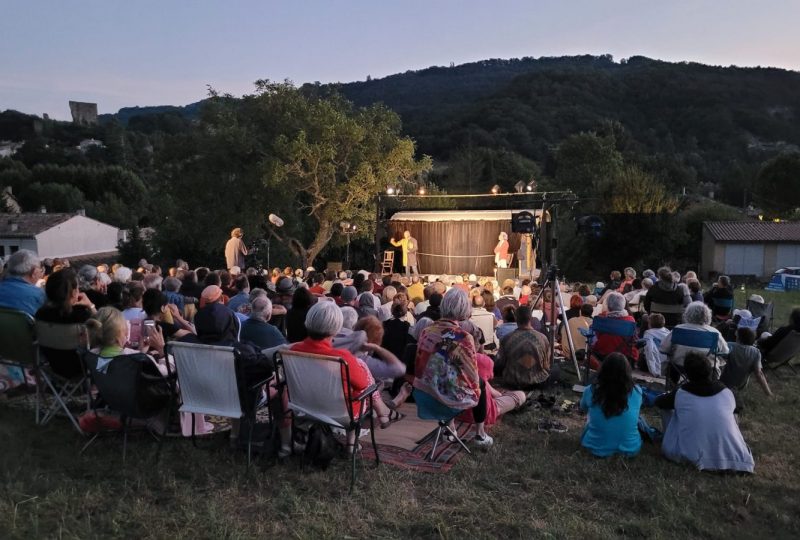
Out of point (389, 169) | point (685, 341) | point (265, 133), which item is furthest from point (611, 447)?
point (265, 133)

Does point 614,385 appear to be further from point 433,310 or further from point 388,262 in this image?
point 388,262

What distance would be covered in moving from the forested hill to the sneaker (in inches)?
1483

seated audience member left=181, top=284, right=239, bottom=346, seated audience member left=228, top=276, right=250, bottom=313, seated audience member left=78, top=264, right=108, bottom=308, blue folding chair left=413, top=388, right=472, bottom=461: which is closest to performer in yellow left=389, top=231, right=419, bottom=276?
seated audience member left=228, top=276, right=250, bottom=313

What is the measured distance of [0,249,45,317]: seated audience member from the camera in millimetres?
4887

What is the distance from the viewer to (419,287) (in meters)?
10.0

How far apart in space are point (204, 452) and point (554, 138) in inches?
2342

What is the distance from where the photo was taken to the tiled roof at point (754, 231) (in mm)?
28984

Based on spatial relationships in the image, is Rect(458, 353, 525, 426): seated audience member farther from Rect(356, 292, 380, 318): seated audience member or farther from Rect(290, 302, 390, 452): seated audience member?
Rect(356, 292, 380, 318): seated audience member

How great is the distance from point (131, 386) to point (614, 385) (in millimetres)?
3003

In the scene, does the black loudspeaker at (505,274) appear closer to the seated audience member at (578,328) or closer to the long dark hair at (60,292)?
the seated audience member at (578,328)

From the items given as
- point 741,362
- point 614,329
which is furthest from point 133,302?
point 741,362

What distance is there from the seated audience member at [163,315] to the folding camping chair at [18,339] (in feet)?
2.60

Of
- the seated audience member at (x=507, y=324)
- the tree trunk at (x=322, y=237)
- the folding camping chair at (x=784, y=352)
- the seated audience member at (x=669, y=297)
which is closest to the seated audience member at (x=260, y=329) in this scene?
the seated audience member at (x=507, y=324)

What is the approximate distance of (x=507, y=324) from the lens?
21.1 feet
